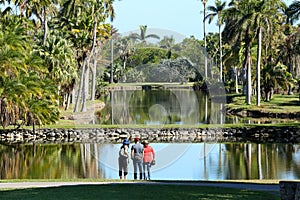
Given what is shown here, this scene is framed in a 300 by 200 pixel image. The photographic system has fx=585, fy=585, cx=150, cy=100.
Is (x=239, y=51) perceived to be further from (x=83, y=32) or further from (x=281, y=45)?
(x=83, y=32)

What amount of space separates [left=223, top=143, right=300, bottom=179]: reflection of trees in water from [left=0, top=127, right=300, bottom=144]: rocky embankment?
4316 millimetres

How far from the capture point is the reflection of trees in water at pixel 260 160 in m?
27.2

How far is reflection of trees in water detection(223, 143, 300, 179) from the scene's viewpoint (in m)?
27.2

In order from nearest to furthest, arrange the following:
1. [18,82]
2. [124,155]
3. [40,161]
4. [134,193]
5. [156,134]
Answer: [134,193] < [124,155] < [40,161] < [18,82] < [156,134]

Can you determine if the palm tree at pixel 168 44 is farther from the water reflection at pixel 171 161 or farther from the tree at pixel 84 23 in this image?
the tree at pixel 84 23

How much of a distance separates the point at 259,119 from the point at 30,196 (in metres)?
42.8

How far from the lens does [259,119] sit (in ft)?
186

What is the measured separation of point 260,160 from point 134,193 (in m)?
16.5

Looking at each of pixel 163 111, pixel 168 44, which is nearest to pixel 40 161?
pixel 163 111

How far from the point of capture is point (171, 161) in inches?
1291

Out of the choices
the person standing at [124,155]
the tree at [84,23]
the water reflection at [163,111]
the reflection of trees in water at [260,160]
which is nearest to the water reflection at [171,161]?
the reflection of trees in water at [260,160]

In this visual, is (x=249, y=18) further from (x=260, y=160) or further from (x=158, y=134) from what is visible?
(x=260, y=160)

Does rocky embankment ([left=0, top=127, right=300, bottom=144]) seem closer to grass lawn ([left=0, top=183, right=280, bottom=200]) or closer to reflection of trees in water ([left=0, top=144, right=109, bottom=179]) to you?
reflection of trees in water ([left=0, top=144, right=109, bottom=179])

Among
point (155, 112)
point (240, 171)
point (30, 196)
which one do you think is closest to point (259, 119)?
point (155, 112)
